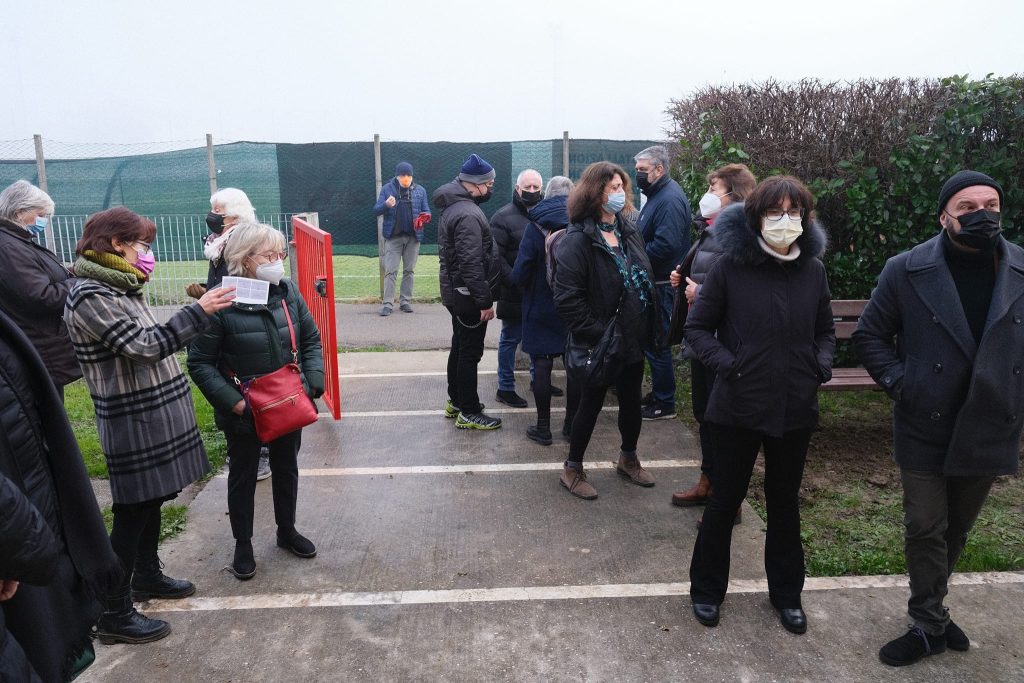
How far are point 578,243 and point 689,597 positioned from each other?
6.33 feet

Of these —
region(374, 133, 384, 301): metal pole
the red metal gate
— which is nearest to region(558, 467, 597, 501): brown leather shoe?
the red metal gate

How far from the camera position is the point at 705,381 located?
4.35 meters

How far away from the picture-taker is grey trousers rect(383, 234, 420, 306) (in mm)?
10703

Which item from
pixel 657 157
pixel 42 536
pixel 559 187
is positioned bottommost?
pixel 42 536

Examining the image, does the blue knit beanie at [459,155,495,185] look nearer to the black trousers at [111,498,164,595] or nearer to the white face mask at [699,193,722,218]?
the white face mask at [699,193,722,218]

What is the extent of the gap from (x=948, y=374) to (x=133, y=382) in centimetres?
320

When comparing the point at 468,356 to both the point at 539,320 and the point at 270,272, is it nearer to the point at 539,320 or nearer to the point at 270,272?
the point at 539,320

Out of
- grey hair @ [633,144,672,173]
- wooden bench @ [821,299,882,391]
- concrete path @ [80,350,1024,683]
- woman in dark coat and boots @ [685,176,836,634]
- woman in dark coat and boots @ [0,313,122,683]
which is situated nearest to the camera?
woman in dark coat and boots @ [0,313,122,683]

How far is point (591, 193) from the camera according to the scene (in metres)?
4.40

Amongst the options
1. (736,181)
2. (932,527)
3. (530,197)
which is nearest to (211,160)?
(530,197)

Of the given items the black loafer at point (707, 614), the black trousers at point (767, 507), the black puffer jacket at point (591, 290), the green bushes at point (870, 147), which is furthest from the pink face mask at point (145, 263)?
the green bushes at point (870, 147)

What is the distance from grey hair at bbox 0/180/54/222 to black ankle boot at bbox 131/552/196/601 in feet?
7.36

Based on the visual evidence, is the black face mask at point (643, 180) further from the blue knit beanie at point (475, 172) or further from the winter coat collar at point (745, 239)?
the winter coat collar at point (745, 239)

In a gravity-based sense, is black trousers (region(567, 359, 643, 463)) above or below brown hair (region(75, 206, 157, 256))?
below
